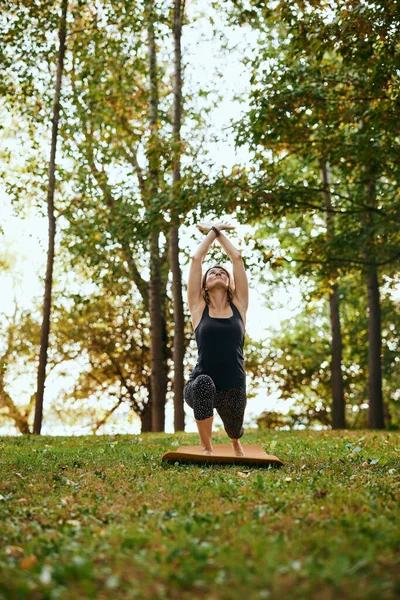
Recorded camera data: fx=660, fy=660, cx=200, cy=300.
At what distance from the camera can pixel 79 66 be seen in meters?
18.0

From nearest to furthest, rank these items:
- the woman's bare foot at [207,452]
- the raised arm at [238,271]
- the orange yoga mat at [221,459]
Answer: the orange yoga mat at [221,459]
the woman's bare foot at [207,452]
the raised arm at [238,271]

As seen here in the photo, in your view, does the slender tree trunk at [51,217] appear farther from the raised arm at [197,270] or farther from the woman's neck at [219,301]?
the woman's neck at [219,301]

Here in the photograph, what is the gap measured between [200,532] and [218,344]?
3.71m

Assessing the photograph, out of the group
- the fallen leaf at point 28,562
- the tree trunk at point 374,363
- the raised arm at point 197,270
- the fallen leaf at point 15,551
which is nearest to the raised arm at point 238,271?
the raised arm at point 197,270

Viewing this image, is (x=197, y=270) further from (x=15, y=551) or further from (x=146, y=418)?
(x=146, y=418)

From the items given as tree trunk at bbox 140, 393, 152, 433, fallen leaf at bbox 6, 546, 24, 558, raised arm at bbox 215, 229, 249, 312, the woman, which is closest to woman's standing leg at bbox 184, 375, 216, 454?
the woman

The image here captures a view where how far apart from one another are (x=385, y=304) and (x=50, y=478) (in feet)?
58.4

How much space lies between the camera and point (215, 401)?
24.8 feet

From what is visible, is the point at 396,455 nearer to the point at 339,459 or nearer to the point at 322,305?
the point at 339,459

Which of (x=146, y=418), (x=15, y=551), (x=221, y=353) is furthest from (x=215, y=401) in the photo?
(x=146, y=418)

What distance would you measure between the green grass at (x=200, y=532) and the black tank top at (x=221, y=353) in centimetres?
99

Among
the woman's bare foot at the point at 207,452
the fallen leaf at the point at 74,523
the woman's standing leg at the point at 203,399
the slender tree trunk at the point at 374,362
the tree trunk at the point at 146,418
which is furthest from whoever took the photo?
the tree trunk at the point at 146,418

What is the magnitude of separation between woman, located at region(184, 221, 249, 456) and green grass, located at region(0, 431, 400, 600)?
609mm

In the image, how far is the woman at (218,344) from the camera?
7379 millimetres
